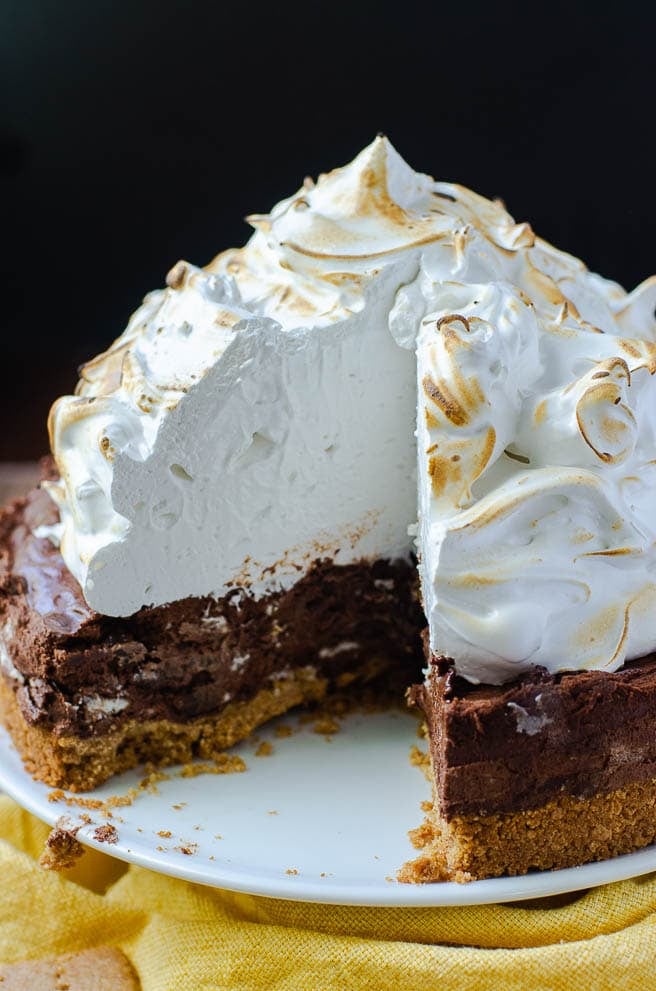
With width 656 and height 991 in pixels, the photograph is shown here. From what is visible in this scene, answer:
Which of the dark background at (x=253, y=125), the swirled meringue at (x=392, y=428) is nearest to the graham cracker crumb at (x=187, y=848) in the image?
the swirled meringue at (x=392, y=428)

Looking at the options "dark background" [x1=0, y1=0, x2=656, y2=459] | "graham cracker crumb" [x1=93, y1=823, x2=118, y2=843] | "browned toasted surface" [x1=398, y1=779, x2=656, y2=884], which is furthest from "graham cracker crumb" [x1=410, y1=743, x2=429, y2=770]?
"dark background" [x1=0, y1=0, x2=656, y2=459]

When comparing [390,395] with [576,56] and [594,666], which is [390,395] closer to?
[594,666]

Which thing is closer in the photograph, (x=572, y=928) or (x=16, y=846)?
(x=572, y=928)

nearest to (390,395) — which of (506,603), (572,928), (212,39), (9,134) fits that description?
(506,603)

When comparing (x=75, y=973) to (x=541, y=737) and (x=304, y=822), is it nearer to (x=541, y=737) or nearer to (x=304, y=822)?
(x=304, y=822)

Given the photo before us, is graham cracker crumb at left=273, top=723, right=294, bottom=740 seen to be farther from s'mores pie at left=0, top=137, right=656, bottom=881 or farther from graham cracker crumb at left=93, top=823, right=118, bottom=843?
graham cracker crumb at left=93, top=823, right=118, bottom=843

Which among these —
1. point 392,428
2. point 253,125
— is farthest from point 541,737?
point 253,125
